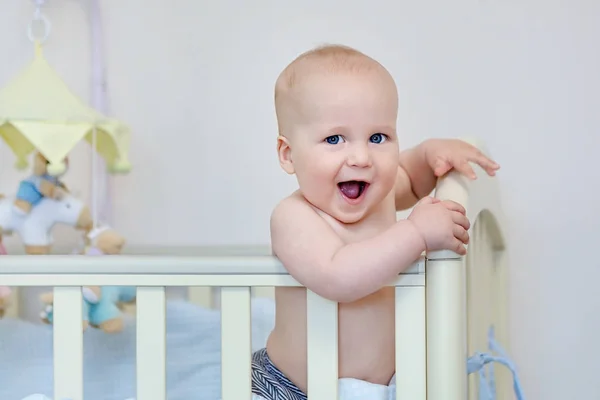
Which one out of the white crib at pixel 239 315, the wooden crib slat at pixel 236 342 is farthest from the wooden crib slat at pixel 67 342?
the wooden crib slat at pixel 236 342

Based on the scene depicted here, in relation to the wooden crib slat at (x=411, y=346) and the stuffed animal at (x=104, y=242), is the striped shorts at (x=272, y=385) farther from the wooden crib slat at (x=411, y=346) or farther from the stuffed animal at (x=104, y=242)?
the stuffed animal at (x=104, y=242)

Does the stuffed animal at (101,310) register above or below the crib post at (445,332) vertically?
above

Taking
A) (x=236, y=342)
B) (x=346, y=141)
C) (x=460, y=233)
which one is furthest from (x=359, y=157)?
(x=236, y=342)

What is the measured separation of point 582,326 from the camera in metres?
1.70

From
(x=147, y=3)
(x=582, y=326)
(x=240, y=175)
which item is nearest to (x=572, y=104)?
(x=582, y=326)

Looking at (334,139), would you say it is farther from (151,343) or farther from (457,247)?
(151,343)

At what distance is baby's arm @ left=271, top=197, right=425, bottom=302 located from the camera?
856 mm

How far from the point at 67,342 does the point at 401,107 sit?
39.4 inches

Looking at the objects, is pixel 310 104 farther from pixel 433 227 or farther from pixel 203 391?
pixel 203 391

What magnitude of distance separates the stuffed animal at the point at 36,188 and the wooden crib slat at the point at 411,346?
2.73 ft

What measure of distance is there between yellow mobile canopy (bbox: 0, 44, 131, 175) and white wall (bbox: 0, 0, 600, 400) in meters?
0.26

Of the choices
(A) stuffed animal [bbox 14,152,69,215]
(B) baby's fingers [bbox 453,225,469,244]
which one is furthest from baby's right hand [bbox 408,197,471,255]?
(A) stuffed animal [bbox 14,152,69,215]

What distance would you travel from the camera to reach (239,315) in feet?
2.92

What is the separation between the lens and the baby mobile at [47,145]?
141 cm
